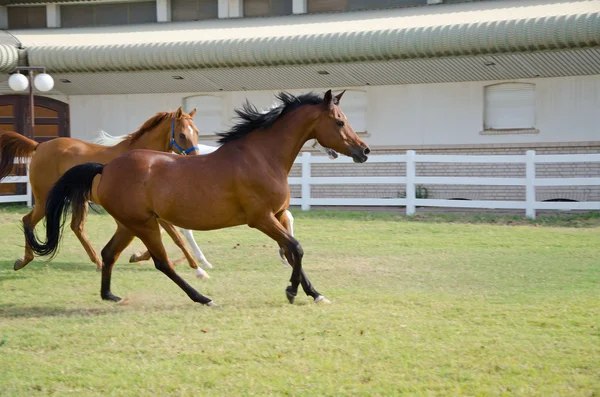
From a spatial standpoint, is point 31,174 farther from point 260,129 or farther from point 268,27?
point 268,27

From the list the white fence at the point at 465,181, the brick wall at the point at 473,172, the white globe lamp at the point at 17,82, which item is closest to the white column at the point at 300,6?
the brick wall at the point at 473,172

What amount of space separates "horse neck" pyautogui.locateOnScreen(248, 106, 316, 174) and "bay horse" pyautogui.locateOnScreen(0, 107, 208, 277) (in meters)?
2.12

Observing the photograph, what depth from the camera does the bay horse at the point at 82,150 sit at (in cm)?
1003

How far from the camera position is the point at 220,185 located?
24.7ft

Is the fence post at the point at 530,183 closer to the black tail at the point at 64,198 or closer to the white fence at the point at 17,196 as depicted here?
the black tail at the point at 64,198

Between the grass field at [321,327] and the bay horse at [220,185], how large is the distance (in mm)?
624

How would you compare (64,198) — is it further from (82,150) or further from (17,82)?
(17,82)

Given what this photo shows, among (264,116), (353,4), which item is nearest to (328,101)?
(264,116)

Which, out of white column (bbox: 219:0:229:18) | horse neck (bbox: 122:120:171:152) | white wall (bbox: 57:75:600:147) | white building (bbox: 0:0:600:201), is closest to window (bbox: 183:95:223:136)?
white building (bbox: 0:0:600:201)

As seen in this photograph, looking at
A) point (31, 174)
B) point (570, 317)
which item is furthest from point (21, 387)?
point (31, 174)

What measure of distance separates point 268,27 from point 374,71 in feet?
10.8

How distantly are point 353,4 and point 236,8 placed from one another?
11.1 ft

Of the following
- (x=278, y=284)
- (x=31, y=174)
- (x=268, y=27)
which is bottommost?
(x=278, y=284)

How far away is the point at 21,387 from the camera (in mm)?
4910
